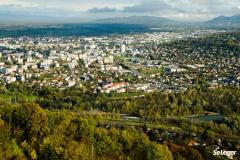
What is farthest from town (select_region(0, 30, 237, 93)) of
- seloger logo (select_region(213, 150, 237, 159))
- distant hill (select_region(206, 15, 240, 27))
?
distant hill (select_region(206, 15, 240, 27))

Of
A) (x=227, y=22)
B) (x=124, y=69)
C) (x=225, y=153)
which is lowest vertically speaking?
(x=227, y=22)

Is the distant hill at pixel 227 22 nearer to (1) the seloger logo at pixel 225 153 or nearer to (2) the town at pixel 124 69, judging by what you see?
(2) the town at pixel 124 69

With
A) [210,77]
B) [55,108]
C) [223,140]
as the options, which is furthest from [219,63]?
[223,140]

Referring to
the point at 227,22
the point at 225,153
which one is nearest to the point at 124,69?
the point at 225,153

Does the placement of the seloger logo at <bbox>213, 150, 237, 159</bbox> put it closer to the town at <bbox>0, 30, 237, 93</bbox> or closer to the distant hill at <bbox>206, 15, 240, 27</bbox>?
the town at <bbox>0, 30, 237, 93</bbox>

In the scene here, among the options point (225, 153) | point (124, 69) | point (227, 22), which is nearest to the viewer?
point (225, 153)

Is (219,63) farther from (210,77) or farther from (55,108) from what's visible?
(55,108)

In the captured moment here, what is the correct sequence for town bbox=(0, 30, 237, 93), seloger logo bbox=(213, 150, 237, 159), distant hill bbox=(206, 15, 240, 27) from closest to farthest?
1. seloger logo bbox=(213, 150, 237, 159)
2. town bbox=(0, 30, 237, 93)
3. distant hill bbox=(206, 15, 240, 27)

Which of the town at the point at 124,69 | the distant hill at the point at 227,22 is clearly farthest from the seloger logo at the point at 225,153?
the distant hill at the point at 227,22

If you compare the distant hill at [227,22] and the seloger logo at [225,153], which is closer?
the seloger logo at [225,153]

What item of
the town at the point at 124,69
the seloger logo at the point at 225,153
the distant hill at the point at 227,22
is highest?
the seloger logo at the point at 225,153

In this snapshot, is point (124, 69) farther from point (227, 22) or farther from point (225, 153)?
point (227, 22)
